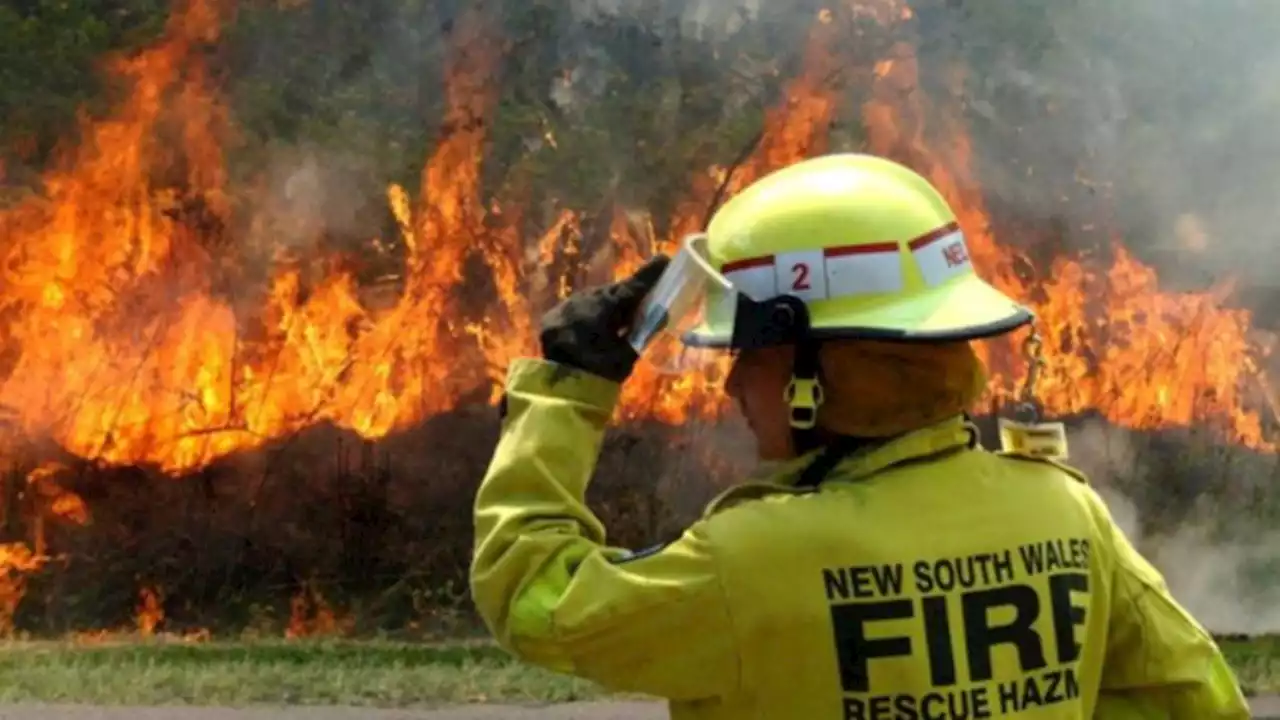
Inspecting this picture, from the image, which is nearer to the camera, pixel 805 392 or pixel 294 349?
pixel 805 392

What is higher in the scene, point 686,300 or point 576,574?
point 686,300

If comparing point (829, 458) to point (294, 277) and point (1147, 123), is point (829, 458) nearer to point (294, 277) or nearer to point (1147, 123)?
point (294, 277)

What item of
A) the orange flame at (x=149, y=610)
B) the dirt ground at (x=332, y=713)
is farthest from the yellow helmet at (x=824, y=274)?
the orange flame at (x=149, y=610)

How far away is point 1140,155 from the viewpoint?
5.38 metres

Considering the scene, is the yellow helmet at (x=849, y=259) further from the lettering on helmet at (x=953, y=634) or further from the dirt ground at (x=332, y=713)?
the dirt ground at (x=332, y=713)

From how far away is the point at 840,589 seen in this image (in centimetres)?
152

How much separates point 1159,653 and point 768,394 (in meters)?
0.62

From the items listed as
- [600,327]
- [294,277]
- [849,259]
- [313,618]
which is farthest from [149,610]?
[849,259]

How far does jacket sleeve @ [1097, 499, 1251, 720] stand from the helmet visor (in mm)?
595

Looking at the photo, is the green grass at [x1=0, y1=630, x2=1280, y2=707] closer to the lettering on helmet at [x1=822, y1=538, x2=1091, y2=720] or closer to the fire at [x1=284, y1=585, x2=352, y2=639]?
the fire at [x1=284, y1=585, x2=352, y2=639]

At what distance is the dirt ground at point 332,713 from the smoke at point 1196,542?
236 cm

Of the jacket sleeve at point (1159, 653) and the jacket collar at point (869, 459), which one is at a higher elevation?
the jacket collar at point (869, 459)

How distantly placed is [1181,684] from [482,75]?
152 inches

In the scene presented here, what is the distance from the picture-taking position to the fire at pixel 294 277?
483cm
